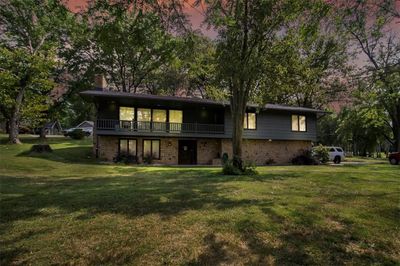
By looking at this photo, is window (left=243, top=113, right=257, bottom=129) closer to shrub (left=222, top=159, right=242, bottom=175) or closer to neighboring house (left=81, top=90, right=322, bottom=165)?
neighboring house (left=81, top=90, right=322, bottom=165)

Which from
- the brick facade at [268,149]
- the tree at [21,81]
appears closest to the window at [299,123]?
the brick facade at [268,149]

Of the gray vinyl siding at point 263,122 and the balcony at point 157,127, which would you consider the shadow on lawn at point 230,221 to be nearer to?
the balcony at point 157,127

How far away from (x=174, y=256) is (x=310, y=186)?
7.16 meters

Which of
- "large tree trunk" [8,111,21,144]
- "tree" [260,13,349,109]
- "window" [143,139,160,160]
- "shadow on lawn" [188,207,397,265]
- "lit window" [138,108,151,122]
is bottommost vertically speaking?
"shadow on lawn" [188,207,397,265]

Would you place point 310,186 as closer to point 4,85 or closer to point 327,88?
point 4,85

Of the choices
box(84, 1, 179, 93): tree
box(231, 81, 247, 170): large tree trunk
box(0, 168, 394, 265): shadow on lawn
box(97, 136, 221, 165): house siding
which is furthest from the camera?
box(97, 136, 221, 165): house siding

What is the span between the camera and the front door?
29.4 meters

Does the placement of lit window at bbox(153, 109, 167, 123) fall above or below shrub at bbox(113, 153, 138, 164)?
above

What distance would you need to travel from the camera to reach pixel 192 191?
30.9 feet

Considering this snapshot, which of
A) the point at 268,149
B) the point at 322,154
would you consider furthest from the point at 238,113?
the point at 322,154

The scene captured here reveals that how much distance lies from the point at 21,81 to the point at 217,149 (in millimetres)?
18646

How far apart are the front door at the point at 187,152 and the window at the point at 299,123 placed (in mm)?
10993

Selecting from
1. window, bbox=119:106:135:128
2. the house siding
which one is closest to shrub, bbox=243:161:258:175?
the house siding

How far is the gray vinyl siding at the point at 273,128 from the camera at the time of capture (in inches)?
1208
